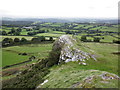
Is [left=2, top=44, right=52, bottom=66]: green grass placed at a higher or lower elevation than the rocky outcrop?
lower

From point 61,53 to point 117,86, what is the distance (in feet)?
70.3

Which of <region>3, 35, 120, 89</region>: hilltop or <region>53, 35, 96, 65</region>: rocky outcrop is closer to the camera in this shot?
<region>3, 35, 120, 89</region>: hilltop

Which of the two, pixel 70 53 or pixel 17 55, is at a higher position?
pixel 70 53

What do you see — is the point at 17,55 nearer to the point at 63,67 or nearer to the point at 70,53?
the point at 70,53

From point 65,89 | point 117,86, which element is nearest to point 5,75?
point 65,89

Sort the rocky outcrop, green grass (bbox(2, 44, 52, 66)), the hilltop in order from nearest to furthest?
the hilltop
the rocky outcrop
green grass (bbox(2, 44, 52, 66))

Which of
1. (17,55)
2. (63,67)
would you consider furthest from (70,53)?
(17,55)

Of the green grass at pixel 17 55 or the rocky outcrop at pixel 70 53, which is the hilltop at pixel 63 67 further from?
the green grass at pixel 17 55

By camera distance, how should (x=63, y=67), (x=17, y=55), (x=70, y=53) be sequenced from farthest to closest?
1. (x=17, y=55)
2. (x=70, y=53)
3. (x=63, y=67)

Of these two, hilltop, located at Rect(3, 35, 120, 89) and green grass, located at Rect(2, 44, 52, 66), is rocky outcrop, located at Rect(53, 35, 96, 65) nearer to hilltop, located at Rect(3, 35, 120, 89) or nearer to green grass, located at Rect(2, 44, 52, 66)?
hilltop, located at Rect(3, 35, 120, 89)

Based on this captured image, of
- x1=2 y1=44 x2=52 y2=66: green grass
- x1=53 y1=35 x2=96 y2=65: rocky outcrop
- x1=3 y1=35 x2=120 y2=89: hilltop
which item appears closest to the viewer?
x1=3 y1=35 x2=120 y2=89: hilltop

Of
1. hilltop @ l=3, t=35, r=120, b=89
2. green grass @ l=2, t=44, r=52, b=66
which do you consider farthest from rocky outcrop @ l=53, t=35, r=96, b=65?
green grass @ l=2, t=44, r=52, b=66

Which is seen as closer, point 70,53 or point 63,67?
point 63,67

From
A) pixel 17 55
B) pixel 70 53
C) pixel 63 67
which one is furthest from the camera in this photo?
pixel 17 55
